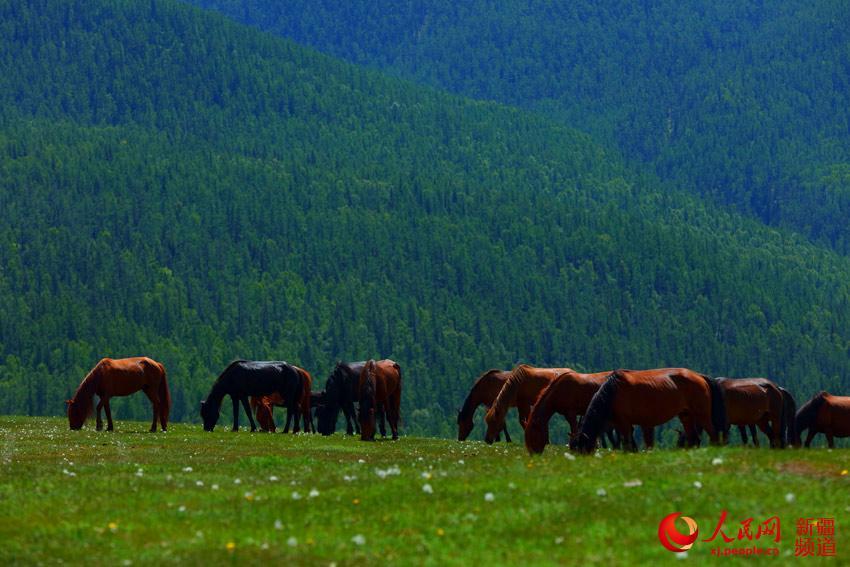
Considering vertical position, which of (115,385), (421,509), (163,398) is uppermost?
(115,385)

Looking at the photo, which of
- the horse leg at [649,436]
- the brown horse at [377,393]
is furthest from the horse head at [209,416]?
the horse leg at [649,436]

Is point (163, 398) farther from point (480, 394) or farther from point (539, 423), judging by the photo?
point (539, 423)

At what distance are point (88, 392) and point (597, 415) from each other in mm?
29344

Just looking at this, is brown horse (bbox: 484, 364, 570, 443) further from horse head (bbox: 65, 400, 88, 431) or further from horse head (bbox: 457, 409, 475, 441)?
horse head (bbox: 65, 400, 88, 431)

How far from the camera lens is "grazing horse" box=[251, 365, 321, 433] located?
65188 millimetres

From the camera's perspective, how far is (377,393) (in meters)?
61.1

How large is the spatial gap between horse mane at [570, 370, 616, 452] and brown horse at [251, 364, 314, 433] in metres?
28.5

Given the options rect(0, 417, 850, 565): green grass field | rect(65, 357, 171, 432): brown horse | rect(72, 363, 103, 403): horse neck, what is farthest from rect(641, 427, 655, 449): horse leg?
rect(72, 363, 103, 403): horse neck

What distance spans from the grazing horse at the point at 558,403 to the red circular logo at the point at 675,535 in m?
16.6

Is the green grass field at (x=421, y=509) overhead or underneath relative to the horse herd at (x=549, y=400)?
underneath

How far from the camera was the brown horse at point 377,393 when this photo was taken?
190 ft

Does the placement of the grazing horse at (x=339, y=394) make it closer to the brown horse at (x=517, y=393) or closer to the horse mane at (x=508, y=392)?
the brown horse at (x=517, y=393)

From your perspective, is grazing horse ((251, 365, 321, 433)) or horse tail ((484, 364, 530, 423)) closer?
horse tail ((484, 364, 530, 423))

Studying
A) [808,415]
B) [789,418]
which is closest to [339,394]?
[789,418]
